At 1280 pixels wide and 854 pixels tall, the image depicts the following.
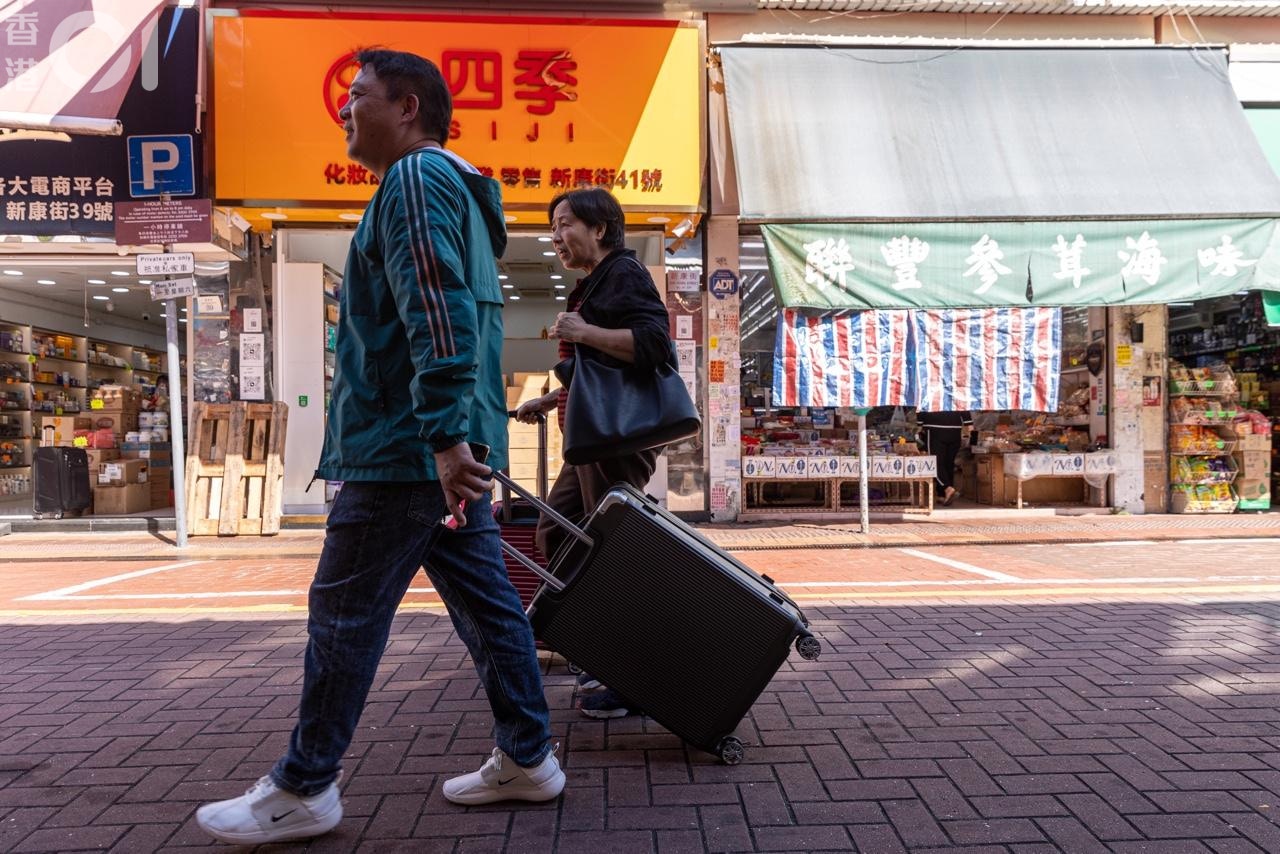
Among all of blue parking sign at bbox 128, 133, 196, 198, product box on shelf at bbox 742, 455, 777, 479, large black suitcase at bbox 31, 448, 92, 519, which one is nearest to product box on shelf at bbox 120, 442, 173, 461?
large black suitcase at bbox 31, 448, 92, 519

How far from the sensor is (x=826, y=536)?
8273 millimetres

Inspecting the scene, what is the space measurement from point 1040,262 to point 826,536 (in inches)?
145

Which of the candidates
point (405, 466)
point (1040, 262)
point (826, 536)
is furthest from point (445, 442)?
point (1040, 262)

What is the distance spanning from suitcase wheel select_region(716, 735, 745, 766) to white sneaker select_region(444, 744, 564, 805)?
0.60m

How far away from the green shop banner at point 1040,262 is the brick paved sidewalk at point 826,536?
2400 mm

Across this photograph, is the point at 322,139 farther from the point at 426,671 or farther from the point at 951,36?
the point at 951,36

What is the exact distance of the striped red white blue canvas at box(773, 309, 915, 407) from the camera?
8766 mm

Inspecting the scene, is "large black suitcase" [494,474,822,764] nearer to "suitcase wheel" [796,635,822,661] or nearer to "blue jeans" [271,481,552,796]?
"suitcase wheel" [796,635,822,661]

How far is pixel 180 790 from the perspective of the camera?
257 cm

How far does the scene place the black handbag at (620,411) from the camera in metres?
2.68

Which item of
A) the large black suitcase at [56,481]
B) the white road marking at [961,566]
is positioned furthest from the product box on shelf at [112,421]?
the white road marking at [961,566]

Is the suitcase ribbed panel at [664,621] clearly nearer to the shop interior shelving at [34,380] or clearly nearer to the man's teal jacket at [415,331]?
the man's teal jacket at [415,331]

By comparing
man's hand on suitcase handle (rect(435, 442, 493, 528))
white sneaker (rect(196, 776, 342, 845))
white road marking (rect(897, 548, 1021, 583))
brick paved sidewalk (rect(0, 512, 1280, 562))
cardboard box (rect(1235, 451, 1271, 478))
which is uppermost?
man's hand on suitcase handle (rect(435, 442, 493, 528))

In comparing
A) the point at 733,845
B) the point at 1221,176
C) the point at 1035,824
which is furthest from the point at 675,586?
the point at 1221,176
